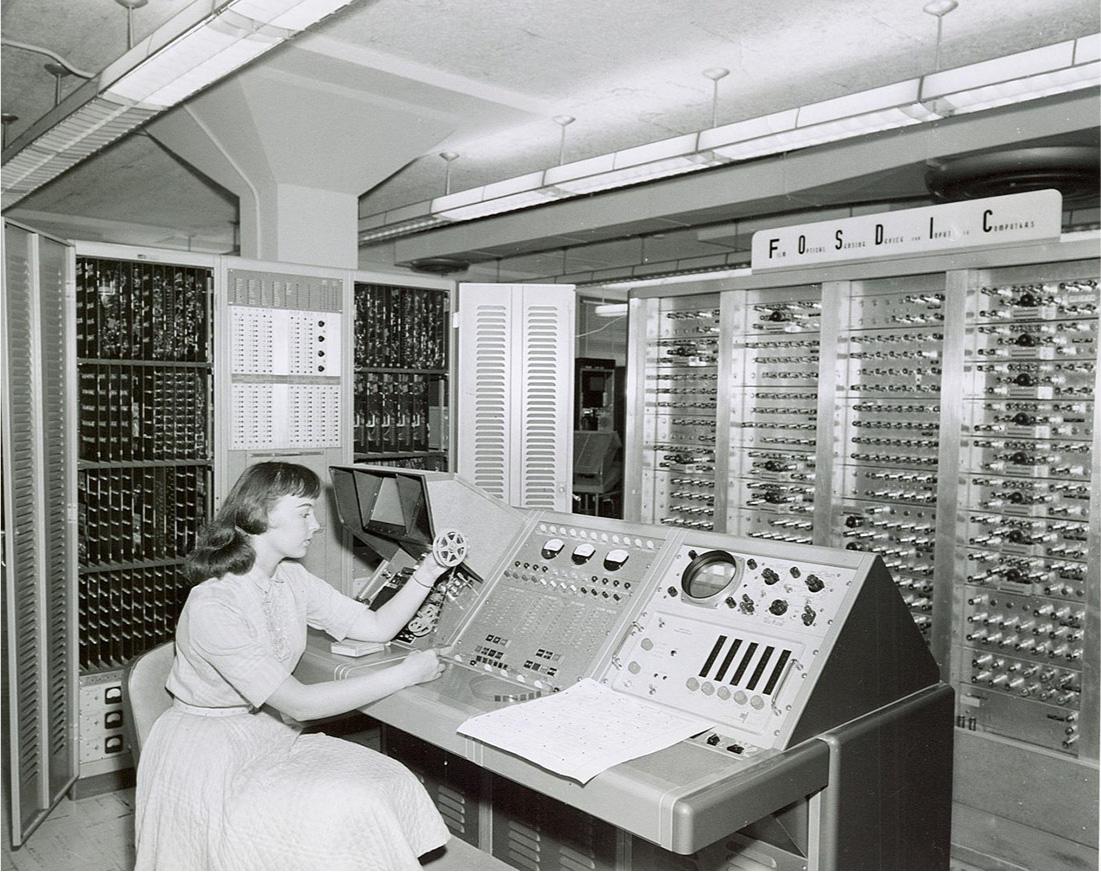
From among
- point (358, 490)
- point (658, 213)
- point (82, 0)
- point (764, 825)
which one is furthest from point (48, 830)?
point (658, 213)

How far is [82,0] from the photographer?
4.21 metres

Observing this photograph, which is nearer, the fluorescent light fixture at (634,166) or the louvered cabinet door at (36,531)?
the louvered cabinet door at (36,531)

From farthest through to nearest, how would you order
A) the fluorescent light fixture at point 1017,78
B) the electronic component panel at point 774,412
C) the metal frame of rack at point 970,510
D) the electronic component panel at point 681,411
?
the electronic component panel at point 681,411 < the electronic component panel at point 774,412 < the fluorescent light fixture at point 1017,78 < the metal frame of rack at point 970,510

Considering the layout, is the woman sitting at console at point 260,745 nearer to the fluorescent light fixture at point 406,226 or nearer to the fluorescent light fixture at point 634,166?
the fluorescent light fixture at point 634,166

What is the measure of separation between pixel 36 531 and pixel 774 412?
→ 3.06 metres

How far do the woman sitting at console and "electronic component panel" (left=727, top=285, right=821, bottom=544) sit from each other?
2.27m

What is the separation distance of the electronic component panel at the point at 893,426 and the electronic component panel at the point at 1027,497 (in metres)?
0.21

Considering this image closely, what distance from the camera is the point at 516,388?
466 cm

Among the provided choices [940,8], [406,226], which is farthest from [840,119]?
[406,226]

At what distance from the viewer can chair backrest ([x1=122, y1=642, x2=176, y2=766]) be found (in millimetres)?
2168

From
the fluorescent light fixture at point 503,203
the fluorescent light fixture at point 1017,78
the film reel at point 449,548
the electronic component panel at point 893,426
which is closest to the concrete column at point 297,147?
the fluorescent light fixture at point 503,203

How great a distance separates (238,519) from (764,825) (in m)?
1.51

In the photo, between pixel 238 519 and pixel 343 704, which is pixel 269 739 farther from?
pixel 238 519

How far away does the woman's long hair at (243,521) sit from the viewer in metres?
2.28
